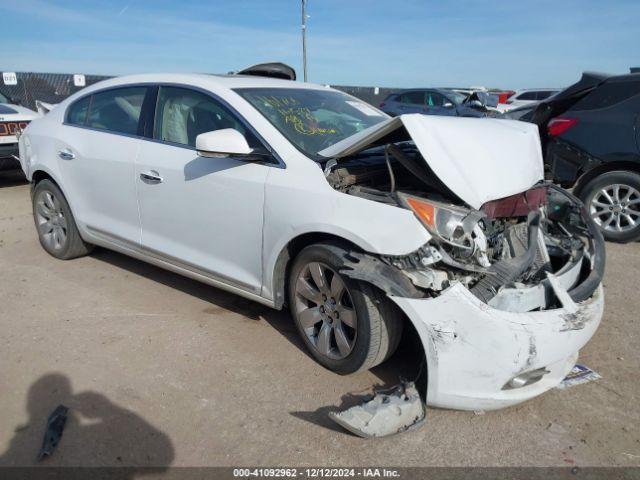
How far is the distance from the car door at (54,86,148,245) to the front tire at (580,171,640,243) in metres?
4.68

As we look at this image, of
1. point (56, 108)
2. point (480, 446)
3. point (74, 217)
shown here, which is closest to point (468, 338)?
point (480, 446)

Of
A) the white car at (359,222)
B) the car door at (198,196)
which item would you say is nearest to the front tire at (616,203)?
the white car at (359,222)

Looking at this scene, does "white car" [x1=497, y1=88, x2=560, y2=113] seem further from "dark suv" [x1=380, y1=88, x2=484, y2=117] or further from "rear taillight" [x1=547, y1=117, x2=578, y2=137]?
"rear taillight" [x1=547, y1=117, x2=578, y2=137]

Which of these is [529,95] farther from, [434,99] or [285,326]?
[285,326]

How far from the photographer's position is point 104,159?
12.7 feet

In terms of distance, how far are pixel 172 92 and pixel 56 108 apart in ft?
5.75

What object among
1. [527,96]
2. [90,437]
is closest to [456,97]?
[527,96]

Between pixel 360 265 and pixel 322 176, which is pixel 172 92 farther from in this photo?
pixel 360 265

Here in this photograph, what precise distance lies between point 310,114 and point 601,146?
3689 mm

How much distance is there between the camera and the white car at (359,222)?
7.79 ft

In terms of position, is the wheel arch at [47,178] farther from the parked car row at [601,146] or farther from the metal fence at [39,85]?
the metal fence at [39,85]

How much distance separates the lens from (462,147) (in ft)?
8.89

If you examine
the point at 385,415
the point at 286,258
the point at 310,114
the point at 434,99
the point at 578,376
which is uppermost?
the point at 434,99

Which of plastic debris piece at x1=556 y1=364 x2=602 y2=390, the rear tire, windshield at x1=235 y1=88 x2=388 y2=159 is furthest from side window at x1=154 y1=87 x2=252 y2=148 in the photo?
plastic debris piece at x1=556 y1=364 x2=602 y2=390
